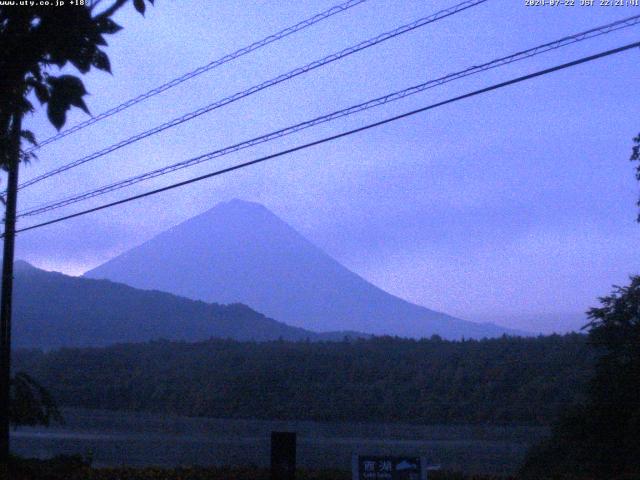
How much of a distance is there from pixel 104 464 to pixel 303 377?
48.7 ft

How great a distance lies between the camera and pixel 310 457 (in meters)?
18.0

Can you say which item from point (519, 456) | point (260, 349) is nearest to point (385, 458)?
point (519, 456)

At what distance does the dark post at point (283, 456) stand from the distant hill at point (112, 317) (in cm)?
3725

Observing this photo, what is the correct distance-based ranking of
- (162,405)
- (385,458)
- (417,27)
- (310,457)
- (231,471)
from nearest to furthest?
(385,458) < (417,27) < (231,471) < (310,457) < (162,405)

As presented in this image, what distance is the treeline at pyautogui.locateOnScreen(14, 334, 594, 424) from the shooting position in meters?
25.4

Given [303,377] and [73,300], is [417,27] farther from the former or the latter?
[73,300]

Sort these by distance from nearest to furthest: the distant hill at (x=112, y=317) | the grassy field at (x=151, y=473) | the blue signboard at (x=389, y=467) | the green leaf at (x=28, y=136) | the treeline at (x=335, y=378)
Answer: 1. the blue signboard at (x=389, y=467)
2. the grassy field at (x=151, y=473)
3. the green leaf at (x=28, y=136)
4. the treeline at (x=335, y=378)
5. the distant hill at (x=112, y=317)

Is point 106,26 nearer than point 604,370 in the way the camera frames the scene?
Yes

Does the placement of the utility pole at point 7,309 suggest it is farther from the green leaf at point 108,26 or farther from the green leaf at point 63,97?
the green leaf at point 63,97

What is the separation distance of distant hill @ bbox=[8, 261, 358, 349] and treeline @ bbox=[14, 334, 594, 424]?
29.5 ft

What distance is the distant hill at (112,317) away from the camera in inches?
1896

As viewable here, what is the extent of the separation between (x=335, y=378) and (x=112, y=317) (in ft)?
75.7

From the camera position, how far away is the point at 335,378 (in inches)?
1194

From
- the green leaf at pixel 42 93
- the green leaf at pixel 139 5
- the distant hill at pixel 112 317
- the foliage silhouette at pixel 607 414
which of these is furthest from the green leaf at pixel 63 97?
the distant hill at pixel 112 317
